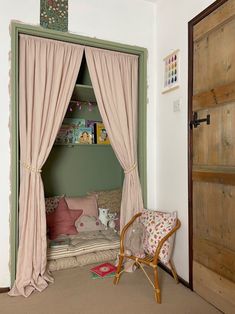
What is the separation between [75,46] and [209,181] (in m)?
1.72

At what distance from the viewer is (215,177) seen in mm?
1935

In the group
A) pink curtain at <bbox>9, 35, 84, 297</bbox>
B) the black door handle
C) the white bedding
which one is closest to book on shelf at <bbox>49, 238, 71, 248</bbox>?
the white bedding

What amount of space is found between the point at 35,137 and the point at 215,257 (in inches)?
69.5

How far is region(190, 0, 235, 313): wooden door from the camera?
1812 millimetres

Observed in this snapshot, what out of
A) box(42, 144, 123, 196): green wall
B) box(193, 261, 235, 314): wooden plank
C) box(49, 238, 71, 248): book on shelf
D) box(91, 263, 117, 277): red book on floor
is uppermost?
box(42, 144, 123, 196): green wall

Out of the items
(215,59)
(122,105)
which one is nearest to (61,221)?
(122,105)

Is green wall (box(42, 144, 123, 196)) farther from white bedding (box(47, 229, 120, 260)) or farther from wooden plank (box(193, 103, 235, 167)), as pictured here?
wooden plank (box(193, 103, 235, 167))

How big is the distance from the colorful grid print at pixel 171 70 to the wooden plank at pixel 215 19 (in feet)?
0.99

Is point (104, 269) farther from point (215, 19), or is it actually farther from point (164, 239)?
point (215, 19)

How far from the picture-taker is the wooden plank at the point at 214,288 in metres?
1.82

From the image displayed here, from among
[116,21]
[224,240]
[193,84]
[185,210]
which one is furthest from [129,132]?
[224,240]

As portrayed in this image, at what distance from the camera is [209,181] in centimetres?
200

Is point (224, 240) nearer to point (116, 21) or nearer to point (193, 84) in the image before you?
point (193, 84)

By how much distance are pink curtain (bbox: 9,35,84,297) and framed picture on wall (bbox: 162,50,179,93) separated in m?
1.03
